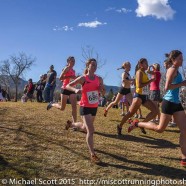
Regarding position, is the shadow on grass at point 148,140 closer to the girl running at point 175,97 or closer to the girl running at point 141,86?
the girl running at point 141,86

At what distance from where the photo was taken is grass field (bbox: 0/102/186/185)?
6625 mm

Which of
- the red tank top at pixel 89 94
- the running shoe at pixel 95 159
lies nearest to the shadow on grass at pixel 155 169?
the running shoe at pixel 95 159

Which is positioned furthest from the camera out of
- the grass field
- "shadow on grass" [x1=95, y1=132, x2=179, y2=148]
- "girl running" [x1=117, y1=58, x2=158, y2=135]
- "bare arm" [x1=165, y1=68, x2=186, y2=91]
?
"shadow on grass" [x1=95, y1=132, x2=179, y2=148]

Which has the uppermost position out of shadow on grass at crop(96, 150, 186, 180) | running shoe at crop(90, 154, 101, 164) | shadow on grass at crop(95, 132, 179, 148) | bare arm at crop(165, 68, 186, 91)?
bare arm at crop(165, 68, 186, 91)

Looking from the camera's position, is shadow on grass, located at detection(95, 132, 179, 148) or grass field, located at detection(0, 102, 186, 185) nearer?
grass field, located at detection(0, 102, 186, 185)

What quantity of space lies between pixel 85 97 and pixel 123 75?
343cm

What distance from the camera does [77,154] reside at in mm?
7738

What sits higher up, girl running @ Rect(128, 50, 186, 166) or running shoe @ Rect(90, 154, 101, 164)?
girl running @ Rect(128, 50, 186, 166)

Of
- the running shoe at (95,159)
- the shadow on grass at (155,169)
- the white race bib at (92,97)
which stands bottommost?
the shadow on grass at (155,169)

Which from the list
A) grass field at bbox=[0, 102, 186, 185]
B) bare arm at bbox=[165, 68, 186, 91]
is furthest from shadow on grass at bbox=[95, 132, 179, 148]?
bare arm at bbox=[165, 68, 186, 91]

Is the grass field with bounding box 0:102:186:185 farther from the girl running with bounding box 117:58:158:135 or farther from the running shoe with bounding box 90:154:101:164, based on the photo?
the girl running with bounding box 117:58:158:135

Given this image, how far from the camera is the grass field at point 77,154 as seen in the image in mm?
6625

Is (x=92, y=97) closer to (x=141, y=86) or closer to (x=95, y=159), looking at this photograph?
(x=95, y=159)

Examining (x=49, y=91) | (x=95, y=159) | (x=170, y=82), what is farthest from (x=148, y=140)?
(x=49, y=91)
